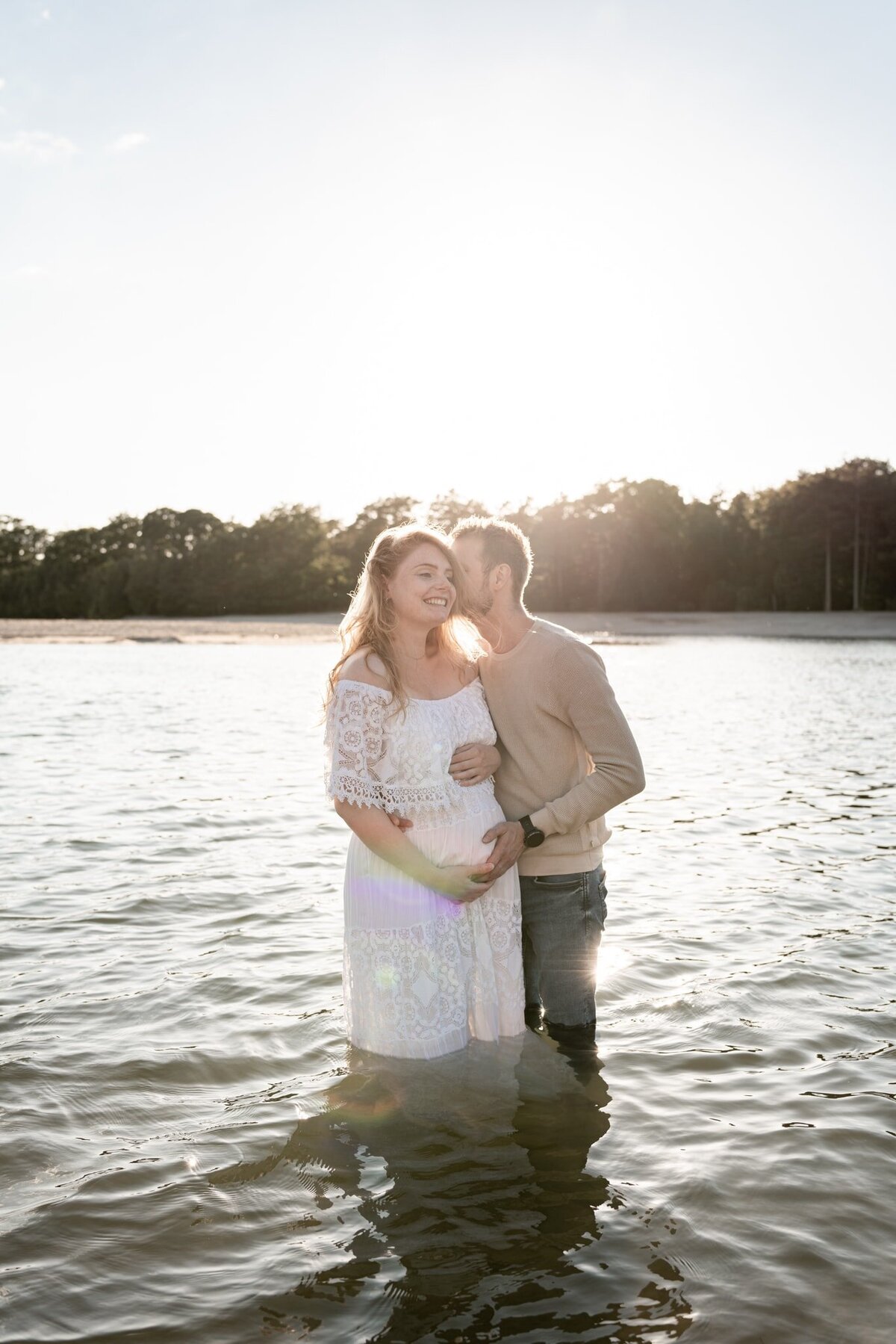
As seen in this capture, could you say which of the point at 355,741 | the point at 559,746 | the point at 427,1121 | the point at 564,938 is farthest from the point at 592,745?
the point at 427,1121

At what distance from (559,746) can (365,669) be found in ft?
2.89

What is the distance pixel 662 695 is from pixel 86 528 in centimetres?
8252

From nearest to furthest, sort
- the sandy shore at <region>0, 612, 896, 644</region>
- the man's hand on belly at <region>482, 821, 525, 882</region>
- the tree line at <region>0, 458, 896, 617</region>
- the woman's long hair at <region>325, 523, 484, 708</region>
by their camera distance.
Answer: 1. the woman's long hair at <region>325, 523, 484, 708</region>
2. the man's hand on belly at <region>482, 821, 525, 882</region>
3. the sandy shore at <region>0, 612, 896, 644</region>
4. the tree line at <region>0, 458, 896, 617</region>

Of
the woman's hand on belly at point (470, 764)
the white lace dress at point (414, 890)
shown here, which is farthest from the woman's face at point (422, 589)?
the woman's hand on belly at point (470, 764)

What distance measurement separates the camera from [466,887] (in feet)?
13.1

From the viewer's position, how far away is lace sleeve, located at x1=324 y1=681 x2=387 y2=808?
3.81 meters

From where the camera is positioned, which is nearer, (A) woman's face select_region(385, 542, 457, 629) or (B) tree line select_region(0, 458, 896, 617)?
(A) woman's face select_region(385, 542, 457, 629)

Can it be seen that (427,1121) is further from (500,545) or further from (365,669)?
(500,545)

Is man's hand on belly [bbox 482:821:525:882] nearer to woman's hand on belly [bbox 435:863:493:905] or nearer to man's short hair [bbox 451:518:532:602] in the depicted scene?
woman's hand on belly [bbox 435:863:493:905]

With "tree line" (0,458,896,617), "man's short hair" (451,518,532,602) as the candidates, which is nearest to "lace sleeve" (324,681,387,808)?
"man's short hair" (451,518,532,602)

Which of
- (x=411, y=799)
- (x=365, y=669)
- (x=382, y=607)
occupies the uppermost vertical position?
(x=382, y=607)

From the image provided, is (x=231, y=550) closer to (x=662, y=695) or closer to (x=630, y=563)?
(x=630, y=563)

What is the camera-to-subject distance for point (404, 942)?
13.1ft

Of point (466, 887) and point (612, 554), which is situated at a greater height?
point (612, 554)
